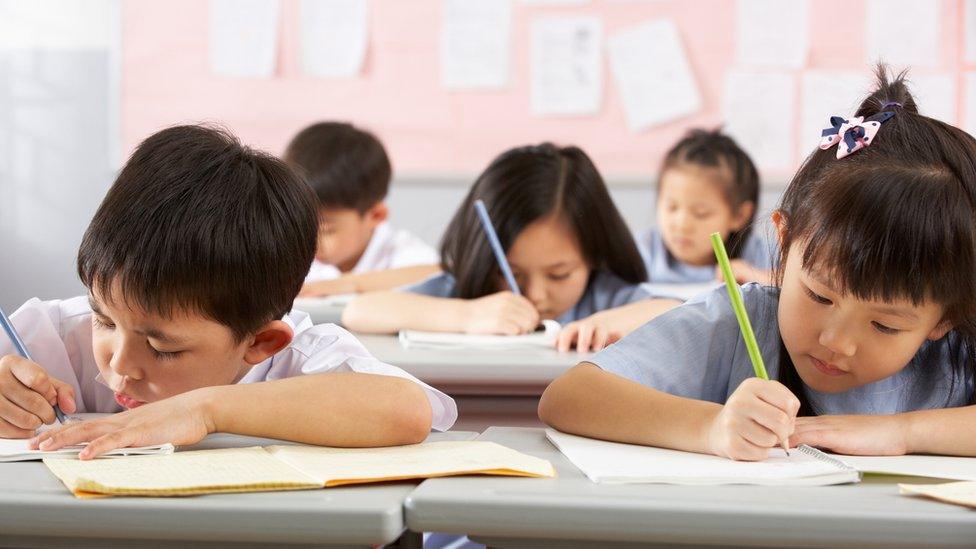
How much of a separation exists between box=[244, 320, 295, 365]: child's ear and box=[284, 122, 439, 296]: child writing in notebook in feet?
5.21

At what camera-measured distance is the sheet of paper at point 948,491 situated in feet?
2.74

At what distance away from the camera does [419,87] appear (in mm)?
4125

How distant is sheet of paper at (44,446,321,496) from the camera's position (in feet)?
2.66

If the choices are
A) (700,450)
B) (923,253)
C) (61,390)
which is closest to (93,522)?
(61,390)

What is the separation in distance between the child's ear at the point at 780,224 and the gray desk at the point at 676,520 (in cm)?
44

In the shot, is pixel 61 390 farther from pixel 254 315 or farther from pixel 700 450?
pixel 700 450

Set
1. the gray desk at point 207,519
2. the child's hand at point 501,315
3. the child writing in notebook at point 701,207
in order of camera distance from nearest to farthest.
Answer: the gray desk at point 207,519
the child's hand at point 501,315
the child writing in notebook at point 701,207

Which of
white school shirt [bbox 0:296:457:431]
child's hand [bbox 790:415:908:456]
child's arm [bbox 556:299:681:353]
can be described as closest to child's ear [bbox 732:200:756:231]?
child's arm [bbox 556:299:681:353]

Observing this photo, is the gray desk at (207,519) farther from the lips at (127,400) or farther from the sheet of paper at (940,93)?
the sheet of paper at (940,93)

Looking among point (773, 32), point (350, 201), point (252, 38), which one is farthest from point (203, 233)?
point (773, 32)

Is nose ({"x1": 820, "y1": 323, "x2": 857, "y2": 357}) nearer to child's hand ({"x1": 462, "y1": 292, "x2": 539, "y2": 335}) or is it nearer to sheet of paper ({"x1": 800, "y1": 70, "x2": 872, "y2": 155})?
child's hand ({"x1": 462, "y1": 292, "x2": 539, "y2": 335})

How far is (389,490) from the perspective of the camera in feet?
2.81

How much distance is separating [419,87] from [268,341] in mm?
2980

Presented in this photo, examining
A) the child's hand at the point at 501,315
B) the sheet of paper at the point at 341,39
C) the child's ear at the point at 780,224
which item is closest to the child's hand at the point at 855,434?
the child's ear at the point at 780,224
